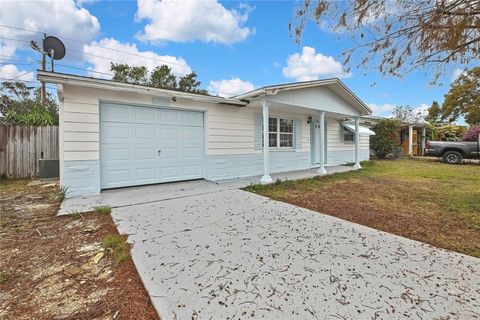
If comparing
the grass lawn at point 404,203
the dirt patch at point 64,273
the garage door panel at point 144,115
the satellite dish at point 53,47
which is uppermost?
the satellite dish at point 53,47

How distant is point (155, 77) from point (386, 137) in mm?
19560

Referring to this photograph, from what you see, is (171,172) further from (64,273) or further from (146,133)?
(64,273)

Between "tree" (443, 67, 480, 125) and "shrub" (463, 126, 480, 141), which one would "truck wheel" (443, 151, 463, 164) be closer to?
"shrub" (463, 126, 480, 141)

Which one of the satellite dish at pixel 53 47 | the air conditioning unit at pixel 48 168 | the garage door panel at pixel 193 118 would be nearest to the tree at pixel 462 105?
the garage door panel at pixel 193 118

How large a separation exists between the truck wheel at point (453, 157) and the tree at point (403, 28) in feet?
42.3

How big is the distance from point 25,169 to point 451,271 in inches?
451

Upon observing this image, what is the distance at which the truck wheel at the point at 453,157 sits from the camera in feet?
44.6

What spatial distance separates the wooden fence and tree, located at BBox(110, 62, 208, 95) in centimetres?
1168

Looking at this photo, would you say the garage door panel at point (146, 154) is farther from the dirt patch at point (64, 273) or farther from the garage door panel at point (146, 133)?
the dirt patch at point (64, 273)

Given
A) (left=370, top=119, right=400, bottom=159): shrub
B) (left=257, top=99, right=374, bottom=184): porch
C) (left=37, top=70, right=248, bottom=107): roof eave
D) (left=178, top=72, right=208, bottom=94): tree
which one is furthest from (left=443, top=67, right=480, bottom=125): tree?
(left=37, top=70, right=248, bottom=107): roof eave

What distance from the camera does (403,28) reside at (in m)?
3.73

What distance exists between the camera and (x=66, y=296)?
7.11ft

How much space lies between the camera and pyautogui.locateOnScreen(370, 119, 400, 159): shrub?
50.4 ft

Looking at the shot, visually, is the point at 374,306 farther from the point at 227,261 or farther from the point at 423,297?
the point at 227,261
